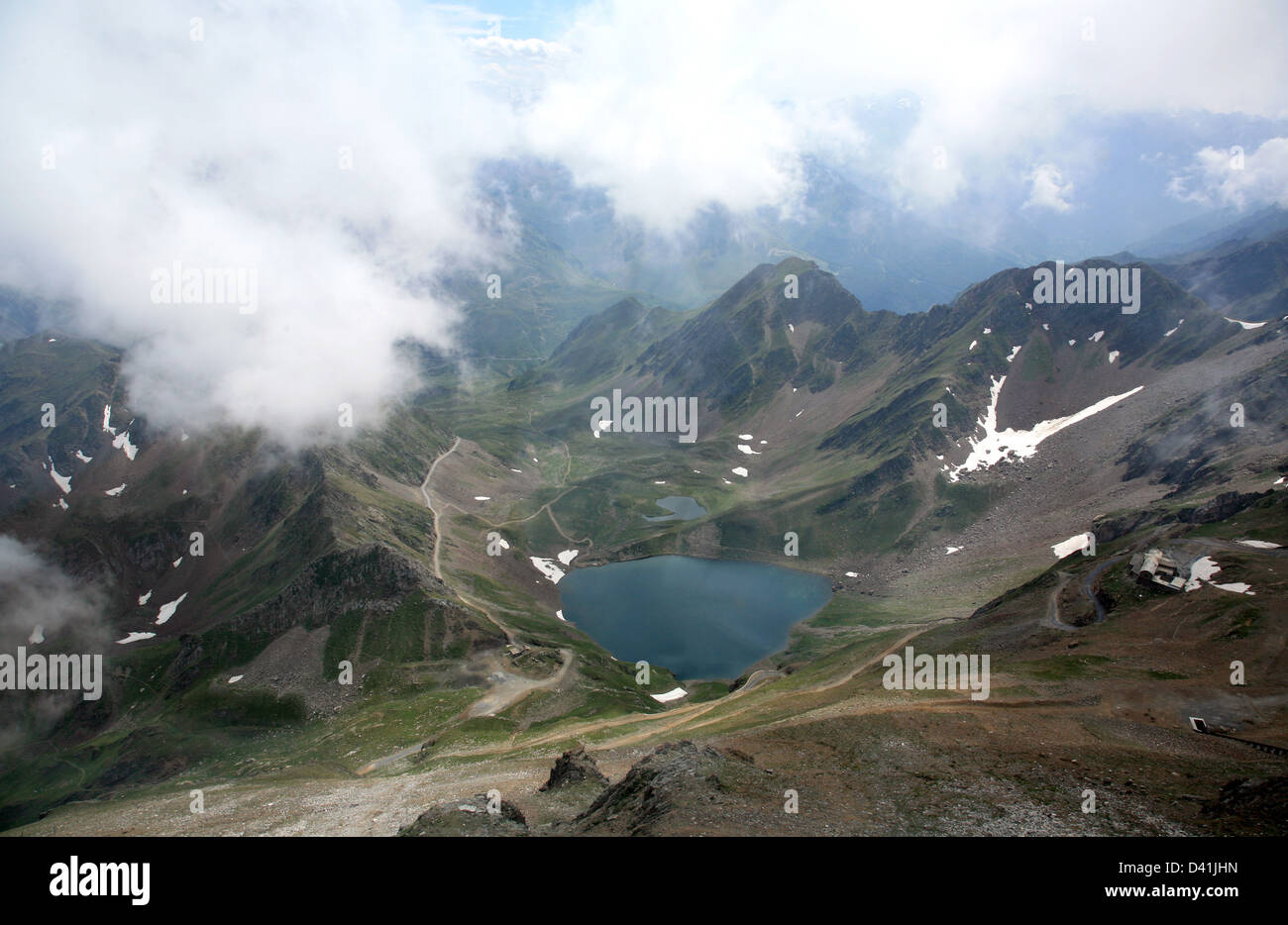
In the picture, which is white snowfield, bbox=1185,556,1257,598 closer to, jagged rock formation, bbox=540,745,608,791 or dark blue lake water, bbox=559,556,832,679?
jagged rock formation, bbox=540,745,608,791

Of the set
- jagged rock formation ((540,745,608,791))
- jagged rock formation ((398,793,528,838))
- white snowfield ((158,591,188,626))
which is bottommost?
jagged rock formation ((540,745,608,791))

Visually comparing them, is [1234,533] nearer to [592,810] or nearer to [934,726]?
[934,726]

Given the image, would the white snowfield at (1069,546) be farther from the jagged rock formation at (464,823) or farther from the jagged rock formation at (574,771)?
the jagged rock formation at (464,823)

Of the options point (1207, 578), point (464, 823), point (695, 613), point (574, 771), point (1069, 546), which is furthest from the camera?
point (695, 613)

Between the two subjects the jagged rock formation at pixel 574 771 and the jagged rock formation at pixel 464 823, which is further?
the jagged rock formation at pixel 574 771

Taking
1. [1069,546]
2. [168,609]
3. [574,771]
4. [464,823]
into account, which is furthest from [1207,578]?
[168,609]

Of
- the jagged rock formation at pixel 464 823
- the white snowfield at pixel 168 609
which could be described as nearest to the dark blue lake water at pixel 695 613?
the white snowfield at pixel 168 609

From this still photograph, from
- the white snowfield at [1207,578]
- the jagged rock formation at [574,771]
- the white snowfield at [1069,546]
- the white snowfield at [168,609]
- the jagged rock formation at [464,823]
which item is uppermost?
the white snowfield at [1069,546]

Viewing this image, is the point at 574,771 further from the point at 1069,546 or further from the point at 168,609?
the point at 168,609

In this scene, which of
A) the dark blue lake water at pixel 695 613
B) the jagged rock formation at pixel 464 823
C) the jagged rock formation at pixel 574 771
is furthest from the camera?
the dark blue lake water at pixel 695 613

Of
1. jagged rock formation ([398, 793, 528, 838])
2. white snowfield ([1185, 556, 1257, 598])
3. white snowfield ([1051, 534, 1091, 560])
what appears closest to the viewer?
jagged rock formation ([398, 793, 528, 838])

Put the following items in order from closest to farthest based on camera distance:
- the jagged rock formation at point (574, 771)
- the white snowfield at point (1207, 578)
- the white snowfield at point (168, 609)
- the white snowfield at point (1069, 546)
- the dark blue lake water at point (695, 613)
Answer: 1. the jagged rock formation at point (574, 771)
2. the white snowfield at point (1207, 578)
3. the dark blue lake water at point (695, 613)
4. the white snowfield at point (1069, 546)
5. the white snowfield at point (168, 609)

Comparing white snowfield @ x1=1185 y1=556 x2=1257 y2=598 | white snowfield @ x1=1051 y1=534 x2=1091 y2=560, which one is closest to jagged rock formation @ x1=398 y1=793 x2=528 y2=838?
white snowfield @ x1=1185 y1=556 x2=1257 y2=598
